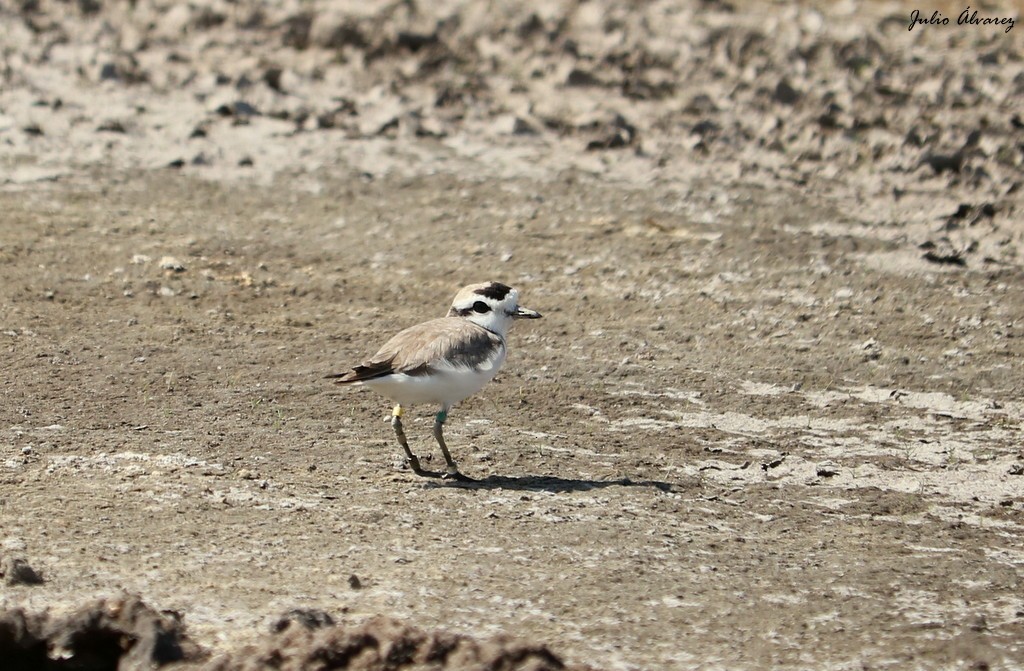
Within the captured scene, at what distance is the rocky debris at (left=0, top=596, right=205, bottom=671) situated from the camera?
5156 mm

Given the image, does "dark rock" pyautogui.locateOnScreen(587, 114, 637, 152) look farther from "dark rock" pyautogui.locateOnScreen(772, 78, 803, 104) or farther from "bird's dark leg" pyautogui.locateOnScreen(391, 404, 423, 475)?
"bird's dark leg" pyautogui.locateOnScreen(391, 404, 423, 475)

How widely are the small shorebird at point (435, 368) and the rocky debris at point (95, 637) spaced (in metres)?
2.06

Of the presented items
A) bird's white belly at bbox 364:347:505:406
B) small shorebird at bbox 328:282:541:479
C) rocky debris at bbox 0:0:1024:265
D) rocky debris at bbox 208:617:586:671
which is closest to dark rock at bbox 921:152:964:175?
rocky debris at bbox 0:0:1024:265

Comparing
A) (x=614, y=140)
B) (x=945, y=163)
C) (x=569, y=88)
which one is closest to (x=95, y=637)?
(x=614, y=140)

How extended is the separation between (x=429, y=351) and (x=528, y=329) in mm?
2448

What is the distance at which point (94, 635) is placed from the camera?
5.25 m

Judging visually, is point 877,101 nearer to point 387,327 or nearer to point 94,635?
point 387,327

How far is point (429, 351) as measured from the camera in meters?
7.25

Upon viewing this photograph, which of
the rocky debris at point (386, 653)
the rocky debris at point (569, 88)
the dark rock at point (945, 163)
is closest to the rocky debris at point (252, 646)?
the rocky debris at point (386, 653)

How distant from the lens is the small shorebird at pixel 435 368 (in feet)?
23.4

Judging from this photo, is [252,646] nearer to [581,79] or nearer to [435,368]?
[435,368]

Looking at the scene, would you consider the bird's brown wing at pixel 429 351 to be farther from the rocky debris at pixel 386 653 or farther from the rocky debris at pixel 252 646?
the rocky debris at pixel 386 653

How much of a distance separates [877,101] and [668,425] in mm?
6497

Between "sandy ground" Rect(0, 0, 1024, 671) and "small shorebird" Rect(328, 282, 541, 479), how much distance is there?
13.1 inches
